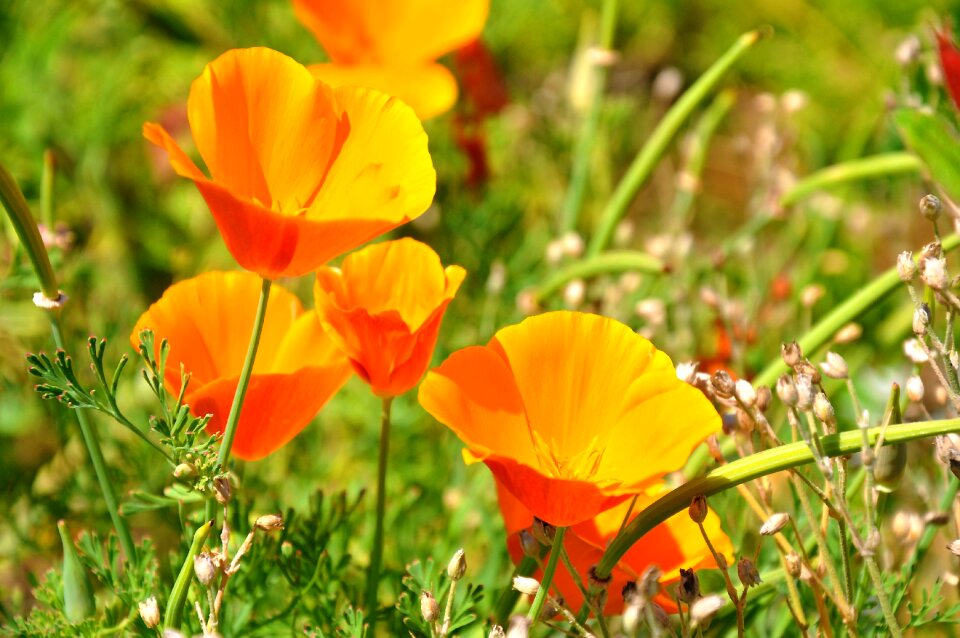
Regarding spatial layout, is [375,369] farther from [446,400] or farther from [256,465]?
[256,465]

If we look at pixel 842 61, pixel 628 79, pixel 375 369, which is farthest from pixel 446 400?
pixel 842 61

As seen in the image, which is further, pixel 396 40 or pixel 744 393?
pixel 396 40

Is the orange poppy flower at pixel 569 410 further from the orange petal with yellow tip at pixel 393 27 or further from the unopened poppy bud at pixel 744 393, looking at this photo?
the orange petal with yellow tip at pixel 393 27

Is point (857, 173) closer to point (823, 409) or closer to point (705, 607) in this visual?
Answer: point (823, 409)

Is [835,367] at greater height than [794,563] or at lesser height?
greater

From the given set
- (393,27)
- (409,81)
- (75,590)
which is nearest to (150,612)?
(75,590)

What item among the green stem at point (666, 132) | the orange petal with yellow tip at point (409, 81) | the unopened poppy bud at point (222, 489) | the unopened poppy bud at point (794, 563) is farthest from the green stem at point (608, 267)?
the unopened poppy bud at point (222, 489)
